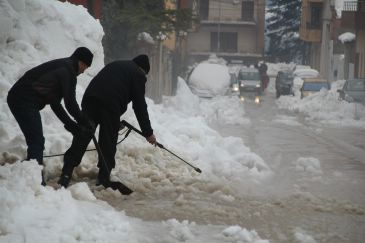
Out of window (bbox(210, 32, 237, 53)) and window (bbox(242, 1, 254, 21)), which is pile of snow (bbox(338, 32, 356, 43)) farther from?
window (bbox(210, 32, 237, 53))

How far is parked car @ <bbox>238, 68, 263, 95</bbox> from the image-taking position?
129ft

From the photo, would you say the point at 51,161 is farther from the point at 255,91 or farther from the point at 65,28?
the point at 255,91

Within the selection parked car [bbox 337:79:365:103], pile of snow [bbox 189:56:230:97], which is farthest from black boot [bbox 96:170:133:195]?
pile of snow [bbox 189:56:230:97]

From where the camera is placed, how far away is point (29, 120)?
6555mm

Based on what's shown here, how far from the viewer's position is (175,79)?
36031 mm

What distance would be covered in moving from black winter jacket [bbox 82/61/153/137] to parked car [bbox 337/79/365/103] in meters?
19.2

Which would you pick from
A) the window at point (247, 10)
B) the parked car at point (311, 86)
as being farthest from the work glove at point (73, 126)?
the window at point (247, 10)

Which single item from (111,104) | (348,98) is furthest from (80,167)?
(348,98)

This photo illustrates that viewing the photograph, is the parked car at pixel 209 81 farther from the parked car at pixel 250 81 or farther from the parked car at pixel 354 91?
the parked car at pixel 354 91

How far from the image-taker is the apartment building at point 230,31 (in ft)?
243

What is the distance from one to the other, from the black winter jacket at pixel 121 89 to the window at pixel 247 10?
224 ft

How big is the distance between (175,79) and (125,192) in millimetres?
28696

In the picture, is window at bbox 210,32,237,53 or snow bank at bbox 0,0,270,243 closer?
snow bank at bbox 0,0,270,243

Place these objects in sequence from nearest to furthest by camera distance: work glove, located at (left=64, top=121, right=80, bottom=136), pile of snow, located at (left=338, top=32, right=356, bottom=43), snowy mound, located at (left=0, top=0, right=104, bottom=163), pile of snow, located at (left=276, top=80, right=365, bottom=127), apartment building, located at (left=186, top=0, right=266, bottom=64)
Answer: work glove, located at (left=64, top=121, right=80, bottom=136), snowy mound, located at (left=0, top=0, right=104, bottom=163), pile of snow, located at (left=276, top=80, right=365, bottom=127), pile of snow, located at (left=338, top=32, right=356, bottom=43), apartment building, located at (left=186, top=0, right=266, bottom=64)
